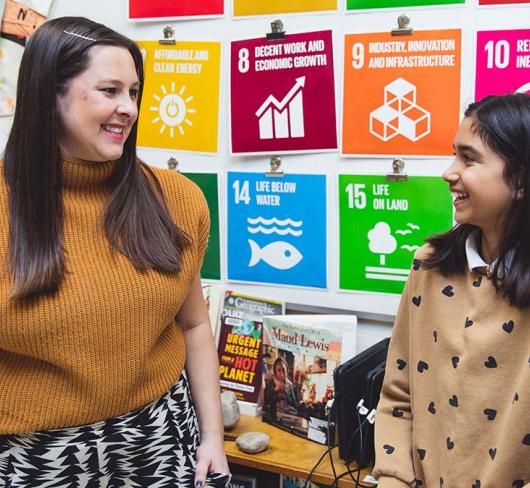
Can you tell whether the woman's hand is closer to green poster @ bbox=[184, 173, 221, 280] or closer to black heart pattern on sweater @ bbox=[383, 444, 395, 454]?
black heart pattern on sweater @ bbox=[383, 444, 395, 454]

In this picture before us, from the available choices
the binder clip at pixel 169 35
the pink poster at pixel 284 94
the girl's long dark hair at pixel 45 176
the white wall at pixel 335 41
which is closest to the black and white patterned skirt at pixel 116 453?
the girl's long dark hair at pixel 45 176

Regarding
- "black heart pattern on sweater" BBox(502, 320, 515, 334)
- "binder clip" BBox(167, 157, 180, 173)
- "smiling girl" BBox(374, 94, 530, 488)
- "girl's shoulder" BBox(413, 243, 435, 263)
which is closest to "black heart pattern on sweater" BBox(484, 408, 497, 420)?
"smiling girl" BBox(374, 94, 530, 488)

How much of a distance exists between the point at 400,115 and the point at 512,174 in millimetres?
610

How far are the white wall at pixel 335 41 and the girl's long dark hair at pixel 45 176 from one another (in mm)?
733

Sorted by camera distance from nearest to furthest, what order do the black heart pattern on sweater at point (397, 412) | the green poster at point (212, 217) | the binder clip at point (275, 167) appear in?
the black heart pattern on sweater at point (397, 412) < the binder clip at point (275, 167) < the green poster at point (212, 217)

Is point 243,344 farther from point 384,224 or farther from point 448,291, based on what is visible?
point 448,291

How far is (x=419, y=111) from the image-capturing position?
174 centimetres

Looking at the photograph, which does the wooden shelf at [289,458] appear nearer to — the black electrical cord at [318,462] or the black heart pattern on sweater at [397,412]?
the black electrical cord at [318,462]

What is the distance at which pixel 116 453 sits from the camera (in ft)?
3.93

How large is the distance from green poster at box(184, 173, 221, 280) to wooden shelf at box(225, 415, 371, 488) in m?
0.46

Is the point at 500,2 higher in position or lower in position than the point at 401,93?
higher

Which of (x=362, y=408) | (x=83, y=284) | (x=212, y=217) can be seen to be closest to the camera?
(x=83, y=284)

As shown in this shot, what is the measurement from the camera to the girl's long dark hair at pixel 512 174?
1.18 meters

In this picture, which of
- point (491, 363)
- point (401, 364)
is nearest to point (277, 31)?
point (401, 364)
